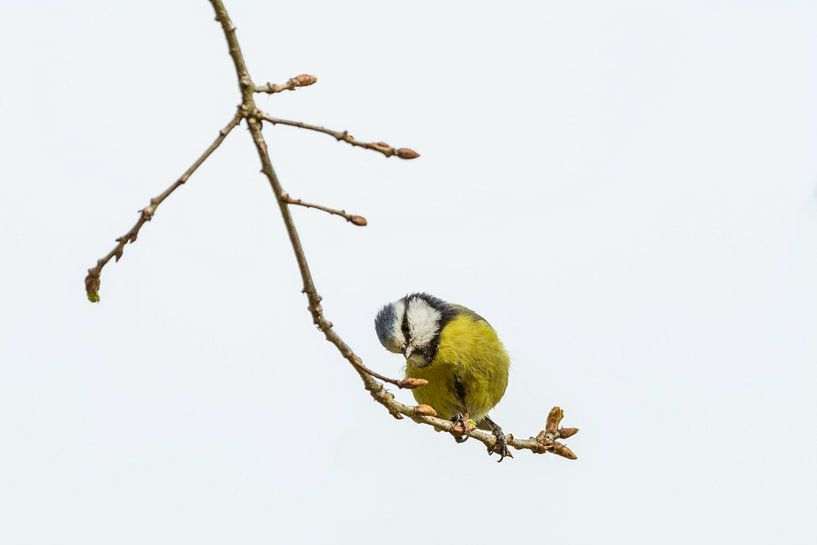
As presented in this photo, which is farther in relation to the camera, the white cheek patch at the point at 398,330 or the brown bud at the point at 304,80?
the white cheek patch at the point at 398,330

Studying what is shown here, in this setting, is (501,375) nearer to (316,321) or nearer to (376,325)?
(376,325)

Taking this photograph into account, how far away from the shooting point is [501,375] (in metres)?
6.79

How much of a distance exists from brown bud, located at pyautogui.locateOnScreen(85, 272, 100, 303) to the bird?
347 centimetres

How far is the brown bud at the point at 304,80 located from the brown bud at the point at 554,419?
195 centimetres

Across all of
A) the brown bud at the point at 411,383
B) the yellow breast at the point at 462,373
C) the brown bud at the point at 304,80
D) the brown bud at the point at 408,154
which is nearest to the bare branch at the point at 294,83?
the brown bud at the point at 304,80

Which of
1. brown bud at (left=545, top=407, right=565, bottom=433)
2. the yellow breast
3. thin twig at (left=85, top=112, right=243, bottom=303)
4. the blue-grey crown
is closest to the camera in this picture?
thin twig at (left=85, top=112, right=243, bottom=303)

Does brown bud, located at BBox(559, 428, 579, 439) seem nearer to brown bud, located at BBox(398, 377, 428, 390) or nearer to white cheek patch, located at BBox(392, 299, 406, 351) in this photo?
brown bud, located at BBox(398, 377, 428, 390)

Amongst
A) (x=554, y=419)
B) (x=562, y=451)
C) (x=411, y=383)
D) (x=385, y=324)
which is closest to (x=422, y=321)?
(x=385, y=324)

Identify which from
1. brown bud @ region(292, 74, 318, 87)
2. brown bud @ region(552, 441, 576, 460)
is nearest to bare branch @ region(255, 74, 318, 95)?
brown bud @ region(292, 74, 318, 87)

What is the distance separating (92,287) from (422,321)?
3685 millimetres

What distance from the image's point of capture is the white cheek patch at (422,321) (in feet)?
21.5

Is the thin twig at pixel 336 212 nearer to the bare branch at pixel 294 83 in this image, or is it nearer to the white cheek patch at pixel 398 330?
the bare branch at pixel 294 83

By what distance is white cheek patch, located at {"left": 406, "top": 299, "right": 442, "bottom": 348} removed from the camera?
654 centimetres

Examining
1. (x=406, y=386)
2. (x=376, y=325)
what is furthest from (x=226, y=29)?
(x=376, y=325)
